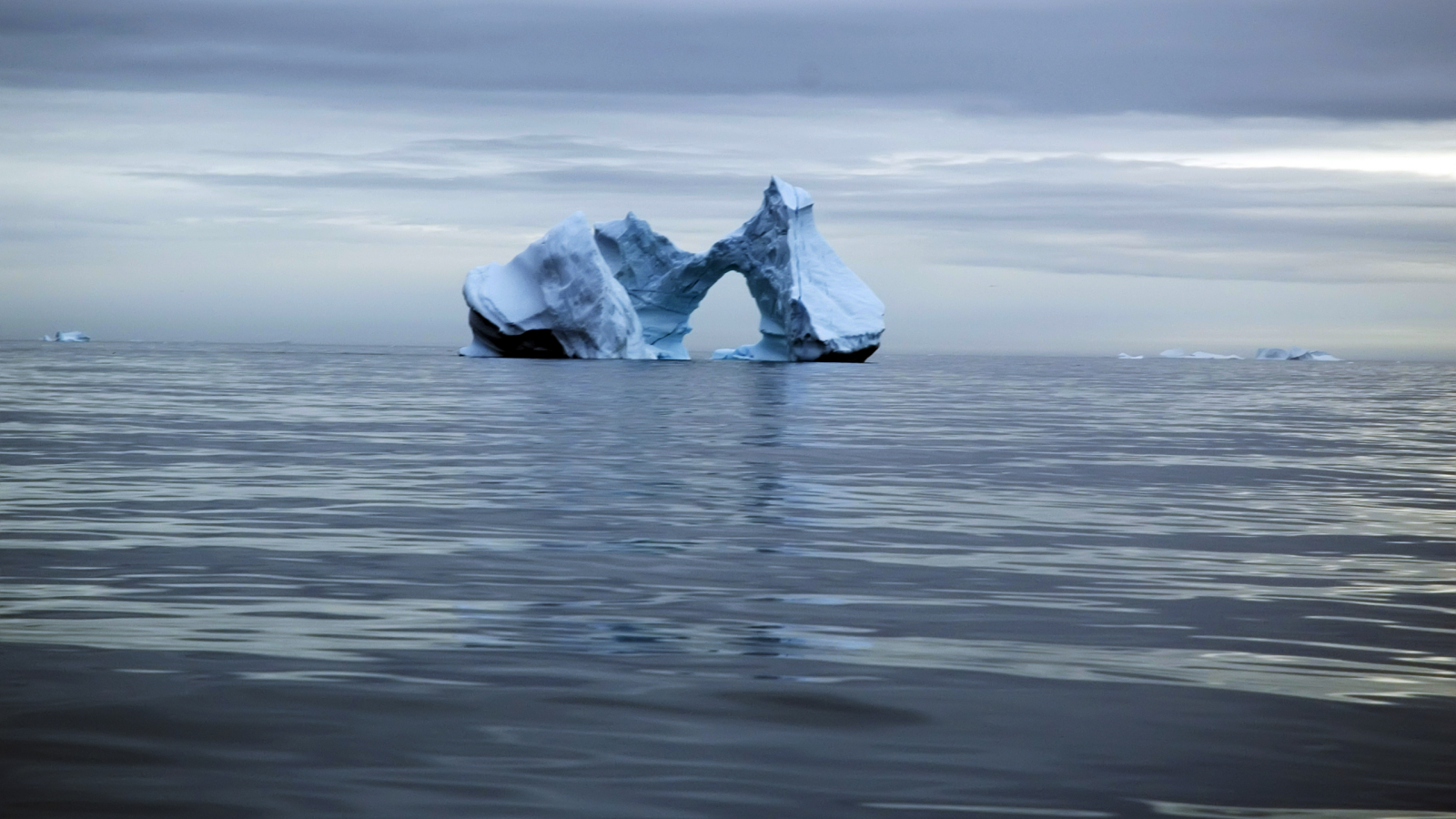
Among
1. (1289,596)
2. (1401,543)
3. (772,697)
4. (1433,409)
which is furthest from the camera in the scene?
(1433,409)

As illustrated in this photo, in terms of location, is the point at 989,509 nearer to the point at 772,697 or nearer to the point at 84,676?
the point at 772,697

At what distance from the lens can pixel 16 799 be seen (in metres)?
3.43

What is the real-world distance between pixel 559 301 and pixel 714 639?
39.8 metres

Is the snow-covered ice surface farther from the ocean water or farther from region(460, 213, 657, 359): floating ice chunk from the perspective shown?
the ocean water

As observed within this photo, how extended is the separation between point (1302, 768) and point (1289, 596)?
2865 mm

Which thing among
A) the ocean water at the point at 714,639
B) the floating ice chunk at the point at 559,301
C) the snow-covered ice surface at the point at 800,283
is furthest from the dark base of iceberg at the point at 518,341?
the ocean water at the point at 714,639

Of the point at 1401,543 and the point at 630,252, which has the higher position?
the point at 630,252

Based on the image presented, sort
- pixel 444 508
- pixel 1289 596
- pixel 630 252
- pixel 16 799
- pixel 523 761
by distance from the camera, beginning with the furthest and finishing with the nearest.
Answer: pixel 630 252 < pixel 444 508 < pixel 1289 596 < pixel 523 761 < pixel 16 799

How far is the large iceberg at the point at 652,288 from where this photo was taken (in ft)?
146

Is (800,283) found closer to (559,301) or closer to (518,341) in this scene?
(559,301)

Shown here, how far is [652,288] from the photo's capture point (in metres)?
51.7

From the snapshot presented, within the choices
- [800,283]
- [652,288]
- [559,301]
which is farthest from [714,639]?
[652,288]

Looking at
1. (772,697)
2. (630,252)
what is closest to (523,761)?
(772,697)

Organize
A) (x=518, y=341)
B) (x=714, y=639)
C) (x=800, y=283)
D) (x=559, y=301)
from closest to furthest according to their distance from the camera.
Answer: (x=714, y=639), (x=559, y=301), (x=800, y=283), (x=518, y=341)
